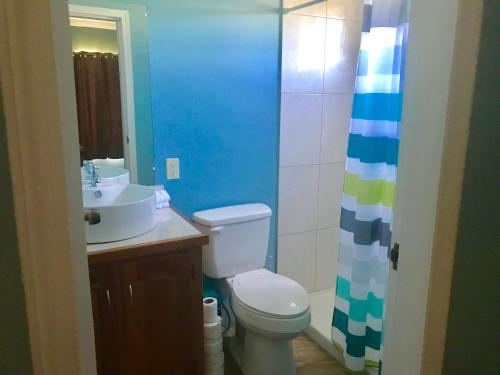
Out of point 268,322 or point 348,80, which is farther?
point 348,80

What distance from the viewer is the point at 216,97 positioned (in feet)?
6.86

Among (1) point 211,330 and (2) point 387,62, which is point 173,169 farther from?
(2) point 387,62

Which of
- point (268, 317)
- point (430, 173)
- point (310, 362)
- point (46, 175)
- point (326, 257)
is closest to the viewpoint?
point (46, 175)

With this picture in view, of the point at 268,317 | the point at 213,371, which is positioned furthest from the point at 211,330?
the point at 268,317

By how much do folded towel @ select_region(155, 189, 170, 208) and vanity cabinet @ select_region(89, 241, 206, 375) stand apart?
0.40 m

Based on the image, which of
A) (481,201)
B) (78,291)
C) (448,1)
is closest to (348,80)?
(448,1)

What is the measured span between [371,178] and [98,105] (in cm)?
128

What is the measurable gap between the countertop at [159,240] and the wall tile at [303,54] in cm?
102

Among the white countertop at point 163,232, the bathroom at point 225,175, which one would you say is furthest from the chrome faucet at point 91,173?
the white countertop at point 163,232

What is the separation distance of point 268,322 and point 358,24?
5.82ft

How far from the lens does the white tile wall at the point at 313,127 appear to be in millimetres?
2268

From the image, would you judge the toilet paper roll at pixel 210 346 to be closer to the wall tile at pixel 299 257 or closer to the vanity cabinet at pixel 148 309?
the vanity cabinet at pixel 148 309

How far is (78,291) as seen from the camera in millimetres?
626

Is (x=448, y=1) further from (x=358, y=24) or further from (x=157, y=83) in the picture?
(x=358, y=24)
